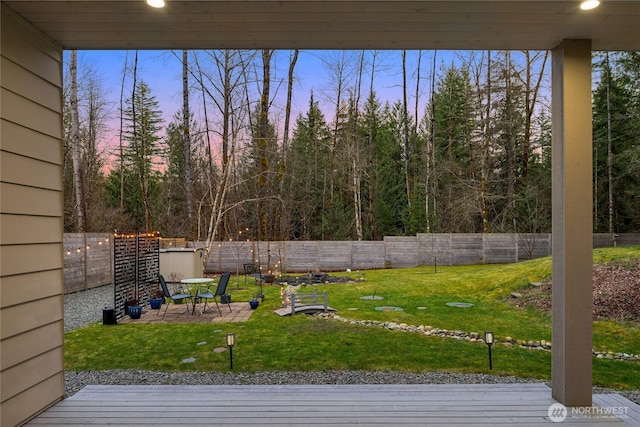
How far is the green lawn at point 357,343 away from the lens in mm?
4090

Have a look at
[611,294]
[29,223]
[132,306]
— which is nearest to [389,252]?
[611,294]

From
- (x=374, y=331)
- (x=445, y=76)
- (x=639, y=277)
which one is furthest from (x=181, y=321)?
(x=445, y=76)

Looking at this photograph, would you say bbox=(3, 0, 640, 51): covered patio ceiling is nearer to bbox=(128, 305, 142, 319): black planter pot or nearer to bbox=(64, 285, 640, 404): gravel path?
bbox=(64, 285, 640, 404): gravel path

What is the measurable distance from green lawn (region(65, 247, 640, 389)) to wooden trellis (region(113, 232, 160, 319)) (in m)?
1.05

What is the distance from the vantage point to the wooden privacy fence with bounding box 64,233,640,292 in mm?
12305

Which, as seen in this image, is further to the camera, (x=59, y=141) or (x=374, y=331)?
(x=374, y=331)

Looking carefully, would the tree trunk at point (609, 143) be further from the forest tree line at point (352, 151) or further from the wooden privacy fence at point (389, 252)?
the wooden privacy fence at point (389, 252)

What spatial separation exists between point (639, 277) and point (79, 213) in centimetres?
1281

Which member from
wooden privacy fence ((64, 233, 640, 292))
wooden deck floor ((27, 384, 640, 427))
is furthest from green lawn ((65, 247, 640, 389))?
wooden privacy fence ((64, 233, 640, 292))

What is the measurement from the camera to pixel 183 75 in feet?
40.0

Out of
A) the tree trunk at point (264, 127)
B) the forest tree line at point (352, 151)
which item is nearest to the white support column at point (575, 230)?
the forest tree line at point (352, 151)

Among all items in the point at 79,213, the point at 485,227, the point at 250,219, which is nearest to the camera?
the point at 79,213

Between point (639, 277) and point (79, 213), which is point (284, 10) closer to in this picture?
point (639, 277)

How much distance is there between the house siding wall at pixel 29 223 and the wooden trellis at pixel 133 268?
173 inches
